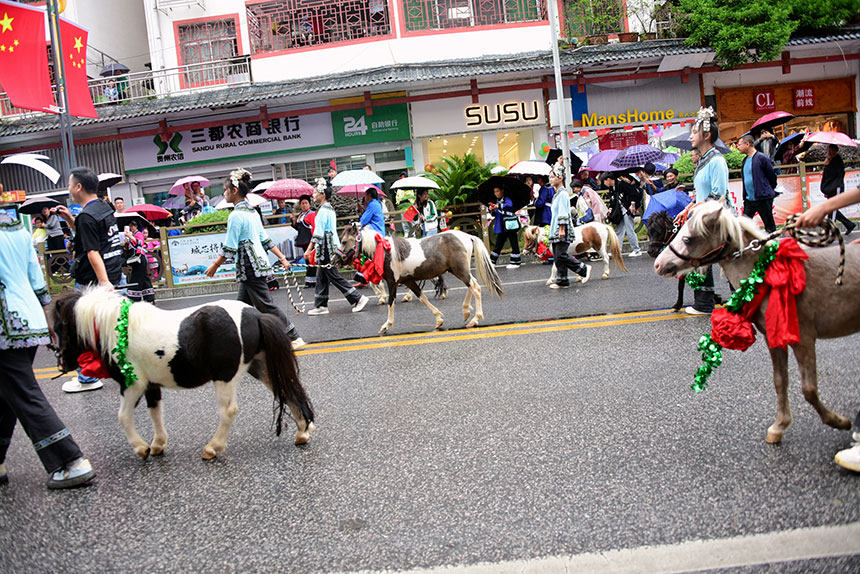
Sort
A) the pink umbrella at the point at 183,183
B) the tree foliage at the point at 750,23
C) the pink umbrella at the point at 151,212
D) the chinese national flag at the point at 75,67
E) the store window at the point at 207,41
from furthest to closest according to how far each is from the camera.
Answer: the store window at the point at 207,41 → the pink umbrella at the point at 183,183 → the tree foliage at the point at 750,23 → the pink umbrella at the point at 151,212 → the chinese national flag at the point at 75,67

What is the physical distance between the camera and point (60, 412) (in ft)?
19.4

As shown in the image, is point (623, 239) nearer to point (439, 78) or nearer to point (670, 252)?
point (439, 78)

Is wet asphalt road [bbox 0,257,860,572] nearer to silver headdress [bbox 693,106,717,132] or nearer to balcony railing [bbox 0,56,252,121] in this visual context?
silver headdress [bbox 693,106,717,132]

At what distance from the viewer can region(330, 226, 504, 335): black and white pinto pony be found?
842 centimetres

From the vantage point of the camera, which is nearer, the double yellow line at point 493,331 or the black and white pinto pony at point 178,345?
the black and white pinto pony at point 178,345

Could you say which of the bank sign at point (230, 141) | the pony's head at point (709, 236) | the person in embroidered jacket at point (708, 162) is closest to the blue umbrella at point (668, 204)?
the person in embroidered jacket at point (708, 162)

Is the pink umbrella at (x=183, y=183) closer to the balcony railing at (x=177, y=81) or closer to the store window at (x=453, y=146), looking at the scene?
the balcony railing at (x=177, y=81)

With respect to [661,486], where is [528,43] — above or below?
above

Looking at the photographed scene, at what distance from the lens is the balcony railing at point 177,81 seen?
22.3 meters

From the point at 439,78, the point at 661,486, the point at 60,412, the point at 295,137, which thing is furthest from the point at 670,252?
the point at 295,137

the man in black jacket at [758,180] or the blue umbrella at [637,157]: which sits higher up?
the blue umbrella at [637,157]

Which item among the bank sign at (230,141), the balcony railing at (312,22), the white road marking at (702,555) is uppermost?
the balcony railing at (312,22)

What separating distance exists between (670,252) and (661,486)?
1.45 metres

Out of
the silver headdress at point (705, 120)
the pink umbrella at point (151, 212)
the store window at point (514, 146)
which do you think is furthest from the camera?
the store window at point (514, 146)
